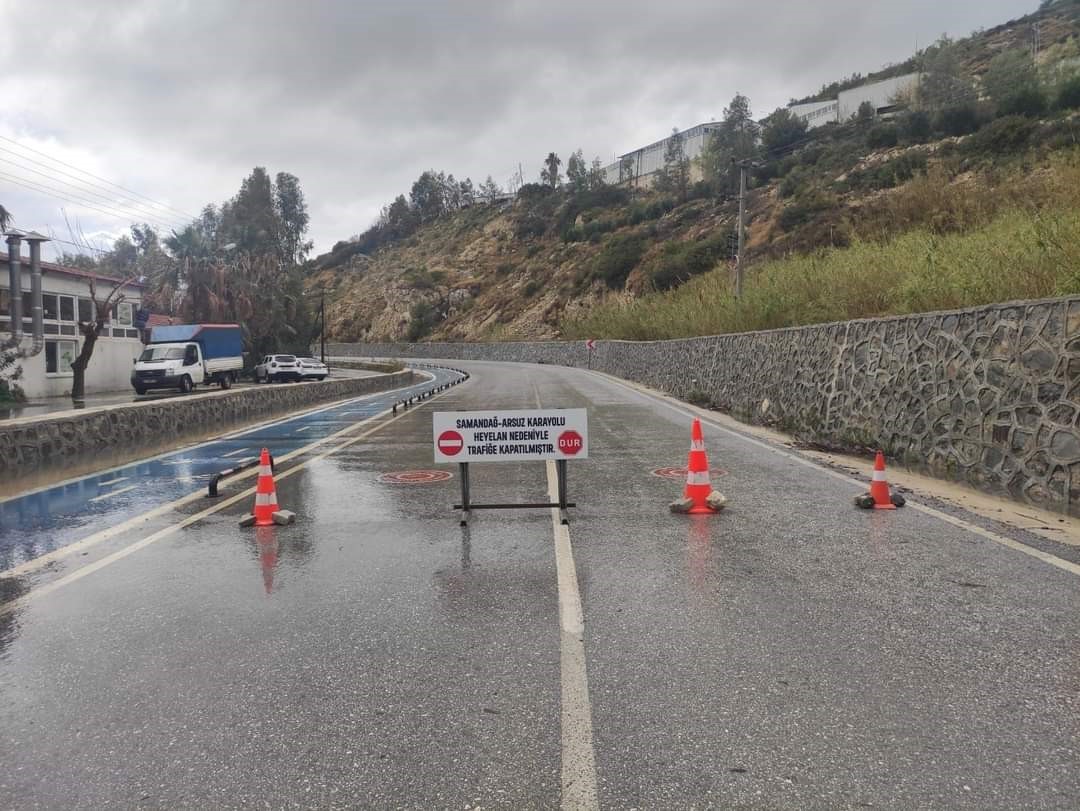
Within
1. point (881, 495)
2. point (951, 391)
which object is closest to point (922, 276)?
point (951, 391)

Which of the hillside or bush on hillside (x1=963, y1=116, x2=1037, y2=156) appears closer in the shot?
the hillside

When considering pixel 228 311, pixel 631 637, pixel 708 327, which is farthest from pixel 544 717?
pixel 228 311

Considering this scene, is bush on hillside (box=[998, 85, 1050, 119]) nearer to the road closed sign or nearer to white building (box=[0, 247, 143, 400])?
white building (box=[0, 247, 143, 400])

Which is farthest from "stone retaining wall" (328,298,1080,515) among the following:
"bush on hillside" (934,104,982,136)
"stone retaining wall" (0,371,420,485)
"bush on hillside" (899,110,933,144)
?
"bush on hillside" (899,110,933,144)

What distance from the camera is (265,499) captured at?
762cm

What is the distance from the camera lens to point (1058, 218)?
34.6 ft

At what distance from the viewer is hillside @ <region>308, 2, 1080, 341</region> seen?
2662 centimetres

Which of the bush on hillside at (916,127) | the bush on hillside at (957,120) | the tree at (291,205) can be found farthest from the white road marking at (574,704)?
the tree at (291,205)

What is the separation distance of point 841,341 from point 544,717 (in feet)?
38.1

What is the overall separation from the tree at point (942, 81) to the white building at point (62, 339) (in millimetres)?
77799

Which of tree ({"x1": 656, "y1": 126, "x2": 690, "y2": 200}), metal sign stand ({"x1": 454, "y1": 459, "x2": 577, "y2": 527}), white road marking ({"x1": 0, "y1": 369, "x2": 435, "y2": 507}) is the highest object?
tree ({"x1": 656, "y1": 126, "x2": 690, "y2": 200})

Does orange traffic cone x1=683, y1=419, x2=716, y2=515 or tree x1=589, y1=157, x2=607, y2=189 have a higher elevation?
tree x1=589, y1=157, x2=607, y2=189

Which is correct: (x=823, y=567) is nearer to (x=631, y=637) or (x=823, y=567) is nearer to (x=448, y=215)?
(x=631, y=637)

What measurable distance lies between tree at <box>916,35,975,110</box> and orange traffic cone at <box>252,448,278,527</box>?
87.0 metres
